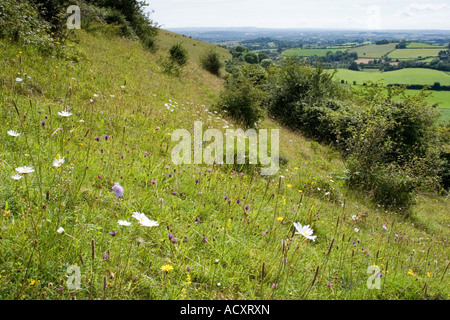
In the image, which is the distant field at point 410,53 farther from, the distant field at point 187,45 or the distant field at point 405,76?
the distant field at point 187,45

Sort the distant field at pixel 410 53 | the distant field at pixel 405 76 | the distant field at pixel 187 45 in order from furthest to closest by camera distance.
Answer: the distant field at pixel 410 53
the distant field at pixel 405 76
the distant field at pixel 187 45

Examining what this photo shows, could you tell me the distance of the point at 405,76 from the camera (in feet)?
225

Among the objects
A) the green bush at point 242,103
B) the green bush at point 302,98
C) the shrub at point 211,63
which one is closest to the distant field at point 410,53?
the shrub at point 211,63

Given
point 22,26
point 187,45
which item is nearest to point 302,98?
point 22,26

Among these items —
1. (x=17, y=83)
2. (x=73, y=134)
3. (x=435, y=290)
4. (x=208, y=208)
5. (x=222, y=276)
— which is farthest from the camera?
(x=17, y=83)

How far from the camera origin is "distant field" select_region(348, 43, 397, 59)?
348 feet

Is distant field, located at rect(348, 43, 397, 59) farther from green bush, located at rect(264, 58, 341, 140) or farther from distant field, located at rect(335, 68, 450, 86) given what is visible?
green bush, located at rect(264, 58, 341, 140)

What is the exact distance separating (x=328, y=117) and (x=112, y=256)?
51.1ft

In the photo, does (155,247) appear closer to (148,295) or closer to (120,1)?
(148,295)

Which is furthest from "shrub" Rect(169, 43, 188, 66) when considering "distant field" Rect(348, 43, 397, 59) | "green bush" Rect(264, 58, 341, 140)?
"distant field" Rect(348, 43, 397, 59)

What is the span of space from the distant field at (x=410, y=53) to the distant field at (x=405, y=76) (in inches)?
999

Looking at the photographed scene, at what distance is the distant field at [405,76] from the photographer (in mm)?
62312

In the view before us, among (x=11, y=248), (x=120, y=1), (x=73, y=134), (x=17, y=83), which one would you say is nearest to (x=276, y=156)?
(x=73, y=134)

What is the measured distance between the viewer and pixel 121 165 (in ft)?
10.5
